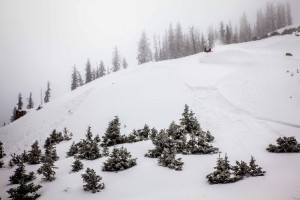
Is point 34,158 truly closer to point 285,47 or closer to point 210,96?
point 210,96

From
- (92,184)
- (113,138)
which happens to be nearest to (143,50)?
(113,138)

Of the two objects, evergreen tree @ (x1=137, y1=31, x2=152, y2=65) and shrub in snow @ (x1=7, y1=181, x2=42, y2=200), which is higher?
evergreen tree @ (x1=137, y1=31, x2=152, y2=65)

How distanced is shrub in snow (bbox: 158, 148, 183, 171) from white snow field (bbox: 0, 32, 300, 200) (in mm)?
346

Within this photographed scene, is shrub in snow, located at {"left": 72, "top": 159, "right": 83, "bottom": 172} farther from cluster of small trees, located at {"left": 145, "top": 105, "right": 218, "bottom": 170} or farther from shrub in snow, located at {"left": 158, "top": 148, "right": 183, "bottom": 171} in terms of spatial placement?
shrub in snow, located at {"left": 158, "top": 148, "right": 183, "bottom": 171}

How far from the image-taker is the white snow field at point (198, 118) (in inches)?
399

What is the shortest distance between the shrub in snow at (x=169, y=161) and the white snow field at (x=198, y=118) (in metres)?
0.35

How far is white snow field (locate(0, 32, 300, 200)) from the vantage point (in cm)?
1012

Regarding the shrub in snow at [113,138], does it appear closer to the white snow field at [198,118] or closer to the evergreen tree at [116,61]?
the white snow field at [198,118]

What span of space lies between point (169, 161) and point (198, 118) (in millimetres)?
8955

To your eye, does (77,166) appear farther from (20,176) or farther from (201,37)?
(201,37)

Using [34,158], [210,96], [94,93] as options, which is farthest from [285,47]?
[34,158]

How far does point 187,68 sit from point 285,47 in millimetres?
22523

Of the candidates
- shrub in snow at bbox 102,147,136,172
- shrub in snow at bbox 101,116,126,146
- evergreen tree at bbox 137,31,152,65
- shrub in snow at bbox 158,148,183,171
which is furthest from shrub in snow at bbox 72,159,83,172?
evergreen tree at bbox 137,31,152,65

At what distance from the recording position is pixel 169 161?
12.6 m
